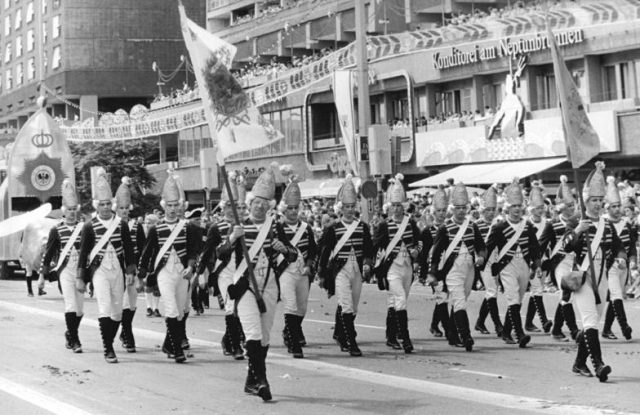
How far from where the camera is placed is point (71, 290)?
1432 cm

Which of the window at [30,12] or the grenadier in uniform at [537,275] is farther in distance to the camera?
the window at [30,12]

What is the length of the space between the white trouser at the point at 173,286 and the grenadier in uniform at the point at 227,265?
35 centimetres

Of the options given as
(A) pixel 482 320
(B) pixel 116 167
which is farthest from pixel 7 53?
(A) pixel 482 320

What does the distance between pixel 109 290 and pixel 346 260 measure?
2.88 m

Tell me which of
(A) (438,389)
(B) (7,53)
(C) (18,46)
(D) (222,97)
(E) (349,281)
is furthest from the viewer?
(B) (7,53)

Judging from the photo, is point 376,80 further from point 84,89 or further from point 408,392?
point 84,89

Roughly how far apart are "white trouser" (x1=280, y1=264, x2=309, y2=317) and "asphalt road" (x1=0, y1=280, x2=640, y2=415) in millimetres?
627

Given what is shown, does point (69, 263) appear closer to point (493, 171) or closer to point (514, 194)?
point (514, 194)

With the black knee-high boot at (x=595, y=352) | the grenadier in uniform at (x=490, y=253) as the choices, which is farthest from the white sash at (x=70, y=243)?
the black knee-high boot at (x=595, y=352)

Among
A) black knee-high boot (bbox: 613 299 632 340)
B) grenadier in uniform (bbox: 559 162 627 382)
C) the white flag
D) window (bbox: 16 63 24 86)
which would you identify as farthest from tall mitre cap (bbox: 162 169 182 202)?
window (bbox: 16 63 24 86)

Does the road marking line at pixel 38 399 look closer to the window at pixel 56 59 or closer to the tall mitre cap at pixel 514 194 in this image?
the tall mitre cap at pixel 514 194

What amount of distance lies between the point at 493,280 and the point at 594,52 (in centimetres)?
2273

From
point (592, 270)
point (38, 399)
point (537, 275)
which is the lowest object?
point (38, 399)

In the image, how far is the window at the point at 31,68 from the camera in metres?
91.4
